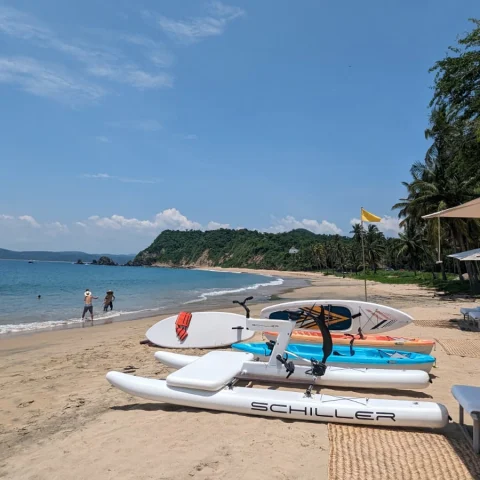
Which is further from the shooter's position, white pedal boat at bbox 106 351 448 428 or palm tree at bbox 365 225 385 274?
palm tree at bbox 365 225 385 274

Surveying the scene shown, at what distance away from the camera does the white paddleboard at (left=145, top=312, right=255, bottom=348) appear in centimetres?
938

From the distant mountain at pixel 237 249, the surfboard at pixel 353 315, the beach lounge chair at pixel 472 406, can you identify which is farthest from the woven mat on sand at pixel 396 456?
the distant mountain at pixel 237 249

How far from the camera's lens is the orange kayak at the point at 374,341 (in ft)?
24.1

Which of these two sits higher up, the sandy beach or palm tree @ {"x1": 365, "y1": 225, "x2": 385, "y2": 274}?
palm tree @ {"x1": 365, "y1": 225, "x2": 385, "y2": 274}

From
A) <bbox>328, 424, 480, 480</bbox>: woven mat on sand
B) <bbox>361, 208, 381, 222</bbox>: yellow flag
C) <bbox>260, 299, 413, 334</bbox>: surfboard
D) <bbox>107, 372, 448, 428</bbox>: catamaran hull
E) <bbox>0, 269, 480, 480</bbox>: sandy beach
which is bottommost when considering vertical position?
<bbox>0, 269, 480, 480</bbox>: sandy beach

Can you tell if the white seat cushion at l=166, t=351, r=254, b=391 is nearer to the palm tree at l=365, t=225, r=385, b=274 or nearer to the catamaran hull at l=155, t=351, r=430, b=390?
the catamaran hull at l=155, t=351, r=430, b=390

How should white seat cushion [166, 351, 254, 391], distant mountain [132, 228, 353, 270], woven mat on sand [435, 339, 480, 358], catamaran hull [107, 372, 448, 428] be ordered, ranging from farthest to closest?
distant mountain [132, 228, 353, 270] → woven mat on sand [435, 339, 480, 358] → white seat cushion [166, 351, 254, 391] → catamaran hull [107, 372, 448, 428]

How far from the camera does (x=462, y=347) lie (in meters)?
9.02

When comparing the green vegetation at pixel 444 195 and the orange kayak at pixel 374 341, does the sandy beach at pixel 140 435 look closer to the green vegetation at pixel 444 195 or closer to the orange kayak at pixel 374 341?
the orange kayak at pixel 374 341

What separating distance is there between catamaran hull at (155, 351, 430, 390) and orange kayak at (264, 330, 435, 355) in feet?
4.76

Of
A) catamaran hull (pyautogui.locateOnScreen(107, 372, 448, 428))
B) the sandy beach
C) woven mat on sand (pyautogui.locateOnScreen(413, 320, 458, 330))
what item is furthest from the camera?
woven mat on sand (pyautogui.locateOnScreen(413, 320, 458, 330))

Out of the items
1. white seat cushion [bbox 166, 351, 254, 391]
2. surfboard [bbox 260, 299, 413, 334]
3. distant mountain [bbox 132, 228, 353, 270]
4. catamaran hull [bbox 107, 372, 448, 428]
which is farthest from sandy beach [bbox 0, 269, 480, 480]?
distant mountain [bbox 132, 228, 353, 270]

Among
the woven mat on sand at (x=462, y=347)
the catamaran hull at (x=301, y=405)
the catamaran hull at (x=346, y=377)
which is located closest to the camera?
the catamaran hull at (x=301, y=405)

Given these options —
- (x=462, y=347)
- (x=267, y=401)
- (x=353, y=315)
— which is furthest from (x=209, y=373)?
(x=462, y=347)
